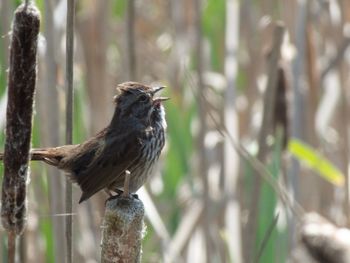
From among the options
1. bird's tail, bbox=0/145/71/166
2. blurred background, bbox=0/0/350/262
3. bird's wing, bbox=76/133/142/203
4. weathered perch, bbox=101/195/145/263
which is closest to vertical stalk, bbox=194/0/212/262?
blurred background, bbox=0/0/350/262

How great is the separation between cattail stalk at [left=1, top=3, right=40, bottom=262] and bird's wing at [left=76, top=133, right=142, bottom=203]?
89cm

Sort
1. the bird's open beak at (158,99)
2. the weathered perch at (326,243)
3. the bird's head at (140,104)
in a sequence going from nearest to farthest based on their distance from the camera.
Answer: the weathered perch at (326,243) → the bird's open beak at (158,99) → the bird's head at (140,104)

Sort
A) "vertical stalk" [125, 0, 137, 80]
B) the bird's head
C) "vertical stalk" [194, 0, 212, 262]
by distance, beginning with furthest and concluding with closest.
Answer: "vertical stalk" [194, 0, 212, 262] → "vertical stalk" [125, 0, 137, 80] → the bird's head

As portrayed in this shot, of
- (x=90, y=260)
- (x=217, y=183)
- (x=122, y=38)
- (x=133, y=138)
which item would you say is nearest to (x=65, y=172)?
(x=133, y=138)

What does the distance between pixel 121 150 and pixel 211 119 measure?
35 centimetres

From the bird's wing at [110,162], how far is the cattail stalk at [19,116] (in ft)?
2.92

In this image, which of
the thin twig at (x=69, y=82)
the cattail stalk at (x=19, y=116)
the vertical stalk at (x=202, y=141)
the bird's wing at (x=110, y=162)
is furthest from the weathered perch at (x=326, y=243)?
the vertical stalk at (x=202, y=141)

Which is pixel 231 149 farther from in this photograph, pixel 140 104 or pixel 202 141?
pixel 140 104

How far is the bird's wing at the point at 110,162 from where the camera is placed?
2.14 metres

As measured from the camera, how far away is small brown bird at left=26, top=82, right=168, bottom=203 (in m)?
2.15

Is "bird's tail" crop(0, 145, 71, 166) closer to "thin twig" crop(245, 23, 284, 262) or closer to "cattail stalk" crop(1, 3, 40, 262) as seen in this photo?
"thin twig" crop(245, 23, 284, 262)

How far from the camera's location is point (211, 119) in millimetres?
2434

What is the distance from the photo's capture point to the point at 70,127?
154 centimetres

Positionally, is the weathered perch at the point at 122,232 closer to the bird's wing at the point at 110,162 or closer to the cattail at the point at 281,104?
the bird's wing at the point at 110,162
